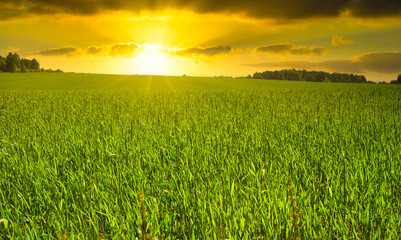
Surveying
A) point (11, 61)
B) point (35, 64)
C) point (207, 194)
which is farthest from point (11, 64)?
point (207, 194)

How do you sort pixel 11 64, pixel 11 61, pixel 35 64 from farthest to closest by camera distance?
1. pixel 35 64
2. pixel 11 61
3. pixel 11 64

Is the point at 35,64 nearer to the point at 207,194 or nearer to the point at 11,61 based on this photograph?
the point at 11,61

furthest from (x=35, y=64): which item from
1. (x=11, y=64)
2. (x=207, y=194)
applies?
(x=207, y=194)

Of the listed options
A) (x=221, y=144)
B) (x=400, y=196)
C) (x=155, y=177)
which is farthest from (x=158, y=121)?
(x=400, y=196)

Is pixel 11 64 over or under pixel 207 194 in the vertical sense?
over

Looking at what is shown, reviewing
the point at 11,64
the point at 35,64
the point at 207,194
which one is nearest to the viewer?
the point at 207,194

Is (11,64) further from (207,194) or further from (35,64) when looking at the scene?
(207,194)

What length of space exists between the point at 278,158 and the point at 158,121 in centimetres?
397

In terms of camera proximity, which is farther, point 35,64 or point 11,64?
point 35,64

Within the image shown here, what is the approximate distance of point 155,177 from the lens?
308 cm

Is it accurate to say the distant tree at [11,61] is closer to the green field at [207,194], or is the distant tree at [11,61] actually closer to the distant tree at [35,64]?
the distant tree at [35,64]

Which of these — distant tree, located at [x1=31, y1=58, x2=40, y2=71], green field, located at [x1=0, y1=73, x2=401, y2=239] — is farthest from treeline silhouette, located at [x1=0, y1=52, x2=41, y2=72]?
green field, located at [x1=0, y1=73, x2=401, y2=239]

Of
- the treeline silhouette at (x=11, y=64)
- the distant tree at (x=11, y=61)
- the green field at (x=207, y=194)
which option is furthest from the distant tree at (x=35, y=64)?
the green field at (x=207, y=194)

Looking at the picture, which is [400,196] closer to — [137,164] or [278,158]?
[278,158]
